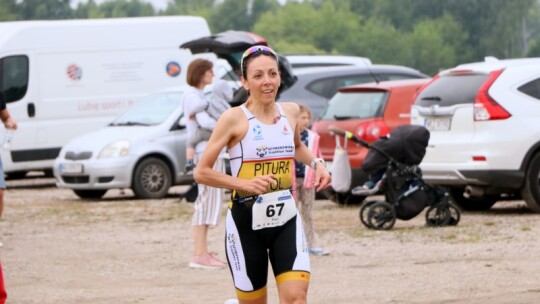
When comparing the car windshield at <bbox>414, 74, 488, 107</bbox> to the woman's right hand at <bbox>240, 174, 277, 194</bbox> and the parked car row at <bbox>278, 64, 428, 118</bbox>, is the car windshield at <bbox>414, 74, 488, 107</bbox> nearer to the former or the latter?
the parked car row at <bbox>278, 64, 428, 118</bbox>

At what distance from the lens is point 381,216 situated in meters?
15.7

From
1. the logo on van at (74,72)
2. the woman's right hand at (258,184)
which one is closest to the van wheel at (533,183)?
the woman's right hand at (258,184)

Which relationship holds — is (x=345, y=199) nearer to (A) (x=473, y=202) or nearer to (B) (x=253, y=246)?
(A) (x=473, y=202)

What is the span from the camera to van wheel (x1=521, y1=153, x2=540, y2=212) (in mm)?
16422

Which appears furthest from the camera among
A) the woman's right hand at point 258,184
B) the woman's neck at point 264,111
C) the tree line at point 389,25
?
the tree line at point 389,25

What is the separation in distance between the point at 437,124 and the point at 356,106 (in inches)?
87.3

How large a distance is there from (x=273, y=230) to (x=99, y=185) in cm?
1385

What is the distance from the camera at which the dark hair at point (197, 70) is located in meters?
13.3

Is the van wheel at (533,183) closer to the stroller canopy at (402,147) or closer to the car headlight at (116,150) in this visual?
the stroller canopy at (402,147)

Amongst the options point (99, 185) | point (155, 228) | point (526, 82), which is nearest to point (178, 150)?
point (99, 185)

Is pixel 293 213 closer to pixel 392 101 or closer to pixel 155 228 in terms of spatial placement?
pixel 155 228

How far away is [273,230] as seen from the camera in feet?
26.5

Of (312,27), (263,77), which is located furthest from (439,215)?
(312,27)

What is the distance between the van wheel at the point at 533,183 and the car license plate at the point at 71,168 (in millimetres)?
7510
